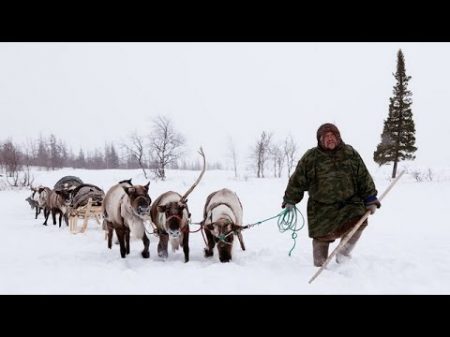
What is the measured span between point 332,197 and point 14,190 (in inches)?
1612

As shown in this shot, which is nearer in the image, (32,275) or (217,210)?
(32,275)

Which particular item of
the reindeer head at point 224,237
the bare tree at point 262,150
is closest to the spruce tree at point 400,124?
the bare tree at point 262,150

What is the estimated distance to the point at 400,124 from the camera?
122 ft

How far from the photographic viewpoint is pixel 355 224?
20.7ft

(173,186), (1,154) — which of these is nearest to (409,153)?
(173,186)

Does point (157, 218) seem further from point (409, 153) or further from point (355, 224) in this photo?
point (409, 153)

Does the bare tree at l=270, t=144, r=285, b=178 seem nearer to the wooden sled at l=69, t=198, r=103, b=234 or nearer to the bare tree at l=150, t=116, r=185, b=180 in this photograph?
the bare tree at l=150, t=116, r=185, b=180

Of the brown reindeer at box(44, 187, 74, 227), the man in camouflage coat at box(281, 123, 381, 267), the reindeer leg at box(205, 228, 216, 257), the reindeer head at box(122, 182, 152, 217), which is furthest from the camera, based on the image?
the brown reindeer at box(44, 187, 74, 227)

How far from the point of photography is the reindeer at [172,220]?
22.6ft

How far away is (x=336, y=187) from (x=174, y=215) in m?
2.78

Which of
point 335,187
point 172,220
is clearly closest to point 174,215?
point 172,220

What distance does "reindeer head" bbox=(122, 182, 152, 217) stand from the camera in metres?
7.21

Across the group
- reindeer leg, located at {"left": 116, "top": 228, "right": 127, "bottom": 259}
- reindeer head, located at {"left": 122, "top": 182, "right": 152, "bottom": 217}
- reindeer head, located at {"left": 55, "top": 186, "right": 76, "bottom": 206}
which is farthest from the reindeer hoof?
reindeer head, located at {"left": 55, "top": 186, "right": 76, "bottom": 206}

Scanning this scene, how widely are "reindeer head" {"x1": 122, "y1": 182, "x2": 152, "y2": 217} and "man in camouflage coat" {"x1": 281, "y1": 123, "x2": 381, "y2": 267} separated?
2.89m
